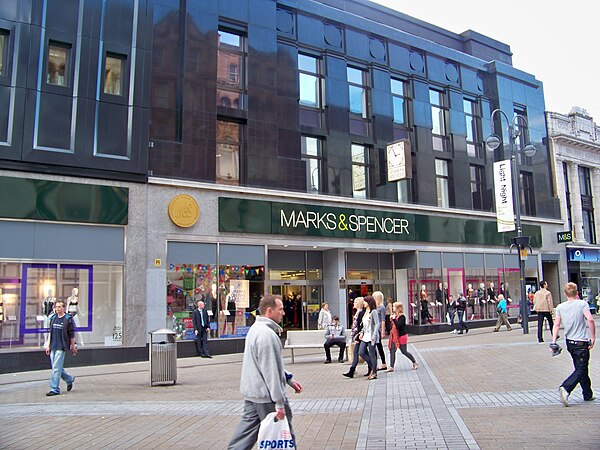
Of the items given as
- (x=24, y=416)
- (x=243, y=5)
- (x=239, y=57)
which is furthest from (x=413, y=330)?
(x=24, y=416)

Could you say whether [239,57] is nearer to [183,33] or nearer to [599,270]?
[183,33]

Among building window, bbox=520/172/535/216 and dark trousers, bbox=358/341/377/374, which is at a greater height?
building window, bbox=520/172/535/216

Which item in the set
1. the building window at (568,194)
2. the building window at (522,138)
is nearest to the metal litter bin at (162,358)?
the building window at (522,138)

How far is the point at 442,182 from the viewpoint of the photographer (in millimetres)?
27984

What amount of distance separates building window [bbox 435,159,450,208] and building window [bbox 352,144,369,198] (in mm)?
4702

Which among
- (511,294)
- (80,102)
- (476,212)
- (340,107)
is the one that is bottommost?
(511,294)

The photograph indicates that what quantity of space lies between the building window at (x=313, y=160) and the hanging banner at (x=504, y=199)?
9.75 meters

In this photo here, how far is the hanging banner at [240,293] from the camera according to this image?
64.6 ft

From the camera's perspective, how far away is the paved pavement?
7.02 m

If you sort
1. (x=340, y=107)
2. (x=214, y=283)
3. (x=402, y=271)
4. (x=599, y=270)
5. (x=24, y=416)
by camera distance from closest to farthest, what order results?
1. (x=24, y=416)
2. (x=214, y=283)
3. (x=340, y=107)
4. (x=402, y=271)
5. (x=599, y=270)

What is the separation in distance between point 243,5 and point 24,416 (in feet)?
54.9

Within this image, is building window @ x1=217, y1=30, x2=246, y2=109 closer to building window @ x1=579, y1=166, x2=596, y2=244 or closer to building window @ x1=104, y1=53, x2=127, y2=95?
building window @ x1=104, y1=53, x2=127, y2=95

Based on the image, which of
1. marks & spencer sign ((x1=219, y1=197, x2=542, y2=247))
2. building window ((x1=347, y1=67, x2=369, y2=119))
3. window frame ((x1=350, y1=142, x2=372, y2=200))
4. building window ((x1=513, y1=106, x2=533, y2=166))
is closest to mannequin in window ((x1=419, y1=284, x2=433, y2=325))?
marks & spencer sign ((x1=219, y1=197, x2=542, y2=247))

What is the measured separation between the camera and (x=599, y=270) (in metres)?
38.1
